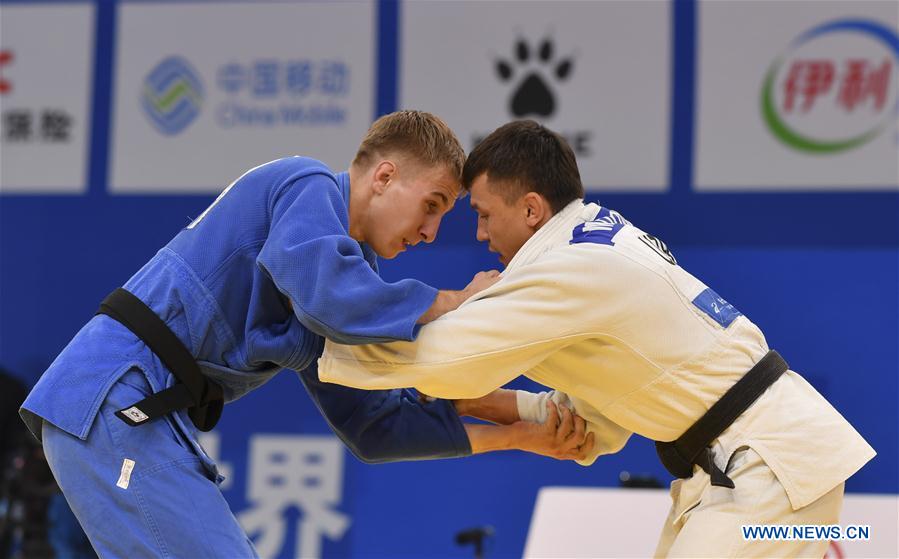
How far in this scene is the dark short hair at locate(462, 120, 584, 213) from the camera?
2498mm

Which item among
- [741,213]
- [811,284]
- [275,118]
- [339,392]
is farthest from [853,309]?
[339,392]

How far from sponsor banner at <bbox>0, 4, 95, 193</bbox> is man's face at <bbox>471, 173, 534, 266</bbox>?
14.0 feet

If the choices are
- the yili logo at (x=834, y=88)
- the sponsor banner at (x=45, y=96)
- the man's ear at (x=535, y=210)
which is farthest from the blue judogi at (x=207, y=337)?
the sponsor banner at (x=45, y=96)

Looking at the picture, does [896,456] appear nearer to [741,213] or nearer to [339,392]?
[741,213]

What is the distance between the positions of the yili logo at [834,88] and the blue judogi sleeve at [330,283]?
153 inches

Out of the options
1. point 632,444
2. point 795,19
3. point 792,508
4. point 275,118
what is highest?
point 795,19

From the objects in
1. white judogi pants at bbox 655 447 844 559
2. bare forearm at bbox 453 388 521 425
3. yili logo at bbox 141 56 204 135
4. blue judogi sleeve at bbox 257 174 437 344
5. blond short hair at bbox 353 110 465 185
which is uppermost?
yili logo at bbox 141 56 204 135

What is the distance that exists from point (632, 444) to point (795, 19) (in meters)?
2.43

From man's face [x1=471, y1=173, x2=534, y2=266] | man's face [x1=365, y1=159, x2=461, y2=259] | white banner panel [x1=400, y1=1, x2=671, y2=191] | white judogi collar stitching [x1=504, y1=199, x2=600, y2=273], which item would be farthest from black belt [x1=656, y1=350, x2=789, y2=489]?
white banner panel [x1=400, y1=1, x2=671, y2=191]

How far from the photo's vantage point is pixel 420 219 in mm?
2543

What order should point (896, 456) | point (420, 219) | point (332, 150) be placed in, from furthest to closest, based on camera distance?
1. point (332, 150)
2. point (896, 456)
3. point (420, 219)

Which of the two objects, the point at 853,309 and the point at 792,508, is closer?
the point at 792,508

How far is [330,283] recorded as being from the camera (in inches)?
84.3

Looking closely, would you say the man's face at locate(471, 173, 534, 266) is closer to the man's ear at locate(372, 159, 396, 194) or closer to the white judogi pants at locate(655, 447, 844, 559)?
the man's ear at locate(372, 159, 396, 194)
